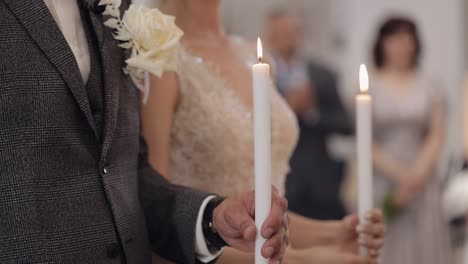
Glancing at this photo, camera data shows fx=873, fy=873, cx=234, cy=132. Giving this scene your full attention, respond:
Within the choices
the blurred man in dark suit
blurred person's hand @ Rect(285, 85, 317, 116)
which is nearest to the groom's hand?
the blurred man in dark suit

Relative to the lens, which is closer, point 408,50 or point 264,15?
point 408,50

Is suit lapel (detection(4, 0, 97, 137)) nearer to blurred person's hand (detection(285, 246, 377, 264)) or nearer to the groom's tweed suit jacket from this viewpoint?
the groom's tweed suit jacket

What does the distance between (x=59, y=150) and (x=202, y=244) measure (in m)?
0.28

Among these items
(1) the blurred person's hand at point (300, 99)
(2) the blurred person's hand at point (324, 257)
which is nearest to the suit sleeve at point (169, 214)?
(2) the blurred person's hand at point (324, 257)

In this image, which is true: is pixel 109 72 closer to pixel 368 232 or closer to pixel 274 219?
pixel 274 219

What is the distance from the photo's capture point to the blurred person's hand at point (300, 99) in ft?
14.4

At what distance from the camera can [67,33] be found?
3.95 feet

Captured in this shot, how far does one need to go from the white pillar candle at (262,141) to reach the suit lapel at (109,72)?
9.8 inches

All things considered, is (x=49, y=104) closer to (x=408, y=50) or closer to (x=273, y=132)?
(x=273, y=132)

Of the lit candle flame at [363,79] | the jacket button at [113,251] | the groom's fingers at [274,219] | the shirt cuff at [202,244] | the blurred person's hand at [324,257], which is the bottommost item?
the blurred person's hand at [324,257]

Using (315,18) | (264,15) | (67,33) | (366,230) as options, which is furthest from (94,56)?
(315,18)

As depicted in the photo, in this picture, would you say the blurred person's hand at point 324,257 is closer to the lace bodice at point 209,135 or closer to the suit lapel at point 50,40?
the lace bodice at point 209,135

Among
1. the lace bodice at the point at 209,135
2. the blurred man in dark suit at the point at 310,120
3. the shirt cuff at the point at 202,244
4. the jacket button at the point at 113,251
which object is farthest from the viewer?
the blurred man in dark suit at the point at 310,120

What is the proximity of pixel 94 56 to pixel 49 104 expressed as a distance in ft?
0.47
